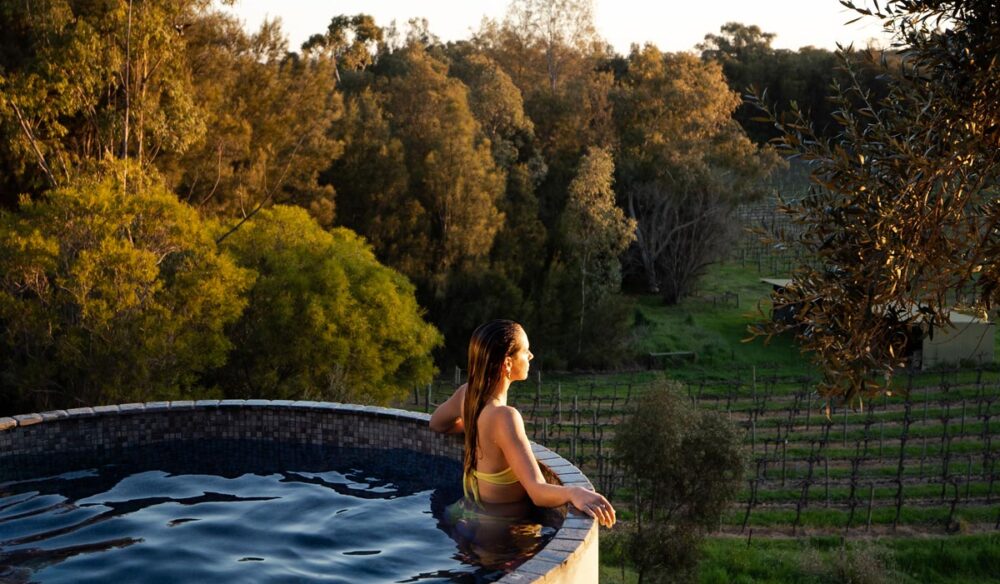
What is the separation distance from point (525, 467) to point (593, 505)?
0.48m

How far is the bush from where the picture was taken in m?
18.2

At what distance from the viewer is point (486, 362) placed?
631 cm

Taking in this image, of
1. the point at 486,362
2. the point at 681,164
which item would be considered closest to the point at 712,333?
the point at 681,164

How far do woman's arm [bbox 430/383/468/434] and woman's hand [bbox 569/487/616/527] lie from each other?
169 centimetres

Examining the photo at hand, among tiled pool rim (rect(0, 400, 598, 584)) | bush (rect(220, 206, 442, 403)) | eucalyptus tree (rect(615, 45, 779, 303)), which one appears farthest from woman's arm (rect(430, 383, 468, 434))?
eucalyptus tree (rect(615, 45, 779, 303))

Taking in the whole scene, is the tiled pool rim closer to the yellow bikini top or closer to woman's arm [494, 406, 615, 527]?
the yellow bikini top

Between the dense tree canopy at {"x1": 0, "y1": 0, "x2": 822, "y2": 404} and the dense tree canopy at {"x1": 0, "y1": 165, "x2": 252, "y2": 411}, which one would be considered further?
the dense tree canopy at {"x1": 0, "y1": 0, "x2": 822, "y2": 404}

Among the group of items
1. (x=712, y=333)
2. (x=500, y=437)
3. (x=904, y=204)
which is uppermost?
(x=904, y=204)

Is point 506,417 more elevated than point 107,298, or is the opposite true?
point 506,417

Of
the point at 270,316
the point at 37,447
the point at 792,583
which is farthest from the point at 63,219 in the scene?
the point at 792,583

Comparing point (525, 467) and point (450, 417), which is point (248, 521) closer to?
point (450, 417)

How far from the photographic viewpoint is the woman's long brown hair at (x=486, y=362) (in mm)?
6301

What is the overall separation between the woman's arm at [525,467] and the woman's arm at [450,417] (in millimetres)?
1288

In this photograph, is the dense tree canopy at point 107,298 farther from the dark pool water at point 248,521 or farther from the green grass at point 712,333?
the green grass at point 712,333
